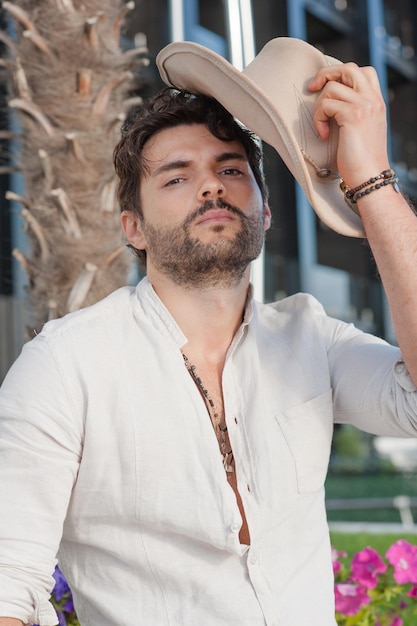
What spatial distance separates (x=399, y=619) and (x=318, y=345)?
55.9 inches

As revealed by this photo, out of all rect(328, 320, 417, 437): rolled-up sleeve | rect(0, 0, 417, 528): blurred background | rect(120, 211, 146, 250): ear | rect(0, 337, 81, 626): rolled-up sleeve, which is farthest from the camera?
rect(0, 0, 417, 528): blurred background

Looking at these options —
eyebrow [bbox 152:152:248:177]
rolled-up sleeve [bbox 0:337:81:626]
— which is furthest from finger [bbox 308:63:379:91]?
rolled-up sleeve [bbox 0:337:81:626]

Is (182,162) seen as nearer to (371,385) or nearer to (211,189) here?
(211,189)

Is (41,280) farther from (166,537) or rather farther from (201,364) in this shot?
(166,537)

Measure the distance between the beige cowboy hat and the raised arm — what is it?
0.07 meters

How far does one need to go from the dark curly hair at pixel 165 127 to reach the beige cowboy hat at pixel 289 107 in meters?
0.14

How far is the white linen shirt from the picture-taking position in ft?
6.71

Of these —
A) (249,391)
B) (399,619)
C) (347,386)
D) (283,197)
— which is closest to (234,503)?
(249,391)

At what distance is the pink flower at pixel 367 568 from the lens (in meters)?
3.27

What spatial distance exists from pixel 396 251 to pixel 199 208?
533mm

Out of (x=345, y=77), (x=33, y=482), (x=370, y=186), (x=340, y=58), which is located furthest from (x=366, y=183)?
(x=340, y=58)

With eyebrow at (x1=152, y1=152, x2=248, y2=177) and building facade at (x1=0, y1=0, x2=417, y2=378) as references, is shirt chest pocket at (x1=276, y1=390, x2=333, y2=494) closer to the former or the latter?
eyebrow at (x1=152, y1=152, x2=248, y2=177)

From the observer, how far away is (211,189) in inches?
92.6

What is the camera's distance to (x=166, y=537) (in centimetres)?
215
